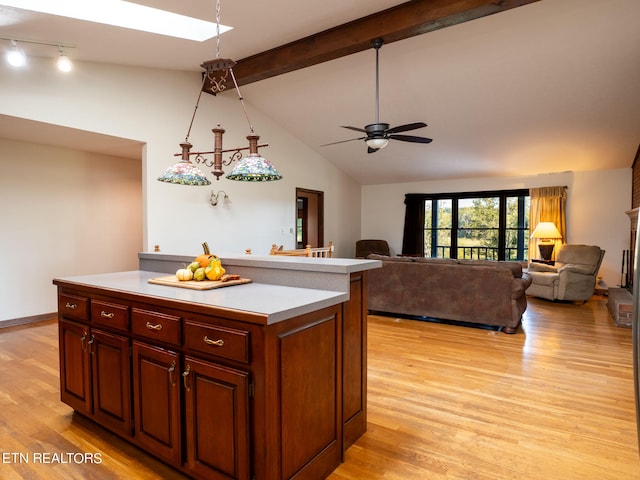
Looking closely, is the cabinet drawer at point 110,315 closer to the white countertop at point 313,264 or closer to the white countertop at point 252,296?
the white countertop at point 252,296

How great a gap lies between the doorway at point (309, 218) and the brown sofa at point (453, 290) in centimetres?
298

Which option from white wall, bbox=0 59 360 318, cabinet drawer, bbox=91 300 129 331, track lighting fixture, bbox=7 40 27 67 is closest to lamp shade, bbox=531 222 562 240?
white wall, bbox=0 59 360 318

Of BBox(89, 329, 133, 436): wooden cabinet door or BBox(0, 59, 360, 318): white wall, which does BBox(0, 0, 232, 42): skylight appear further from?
BBox(89, 329, 133, 436): wooden cabinet door

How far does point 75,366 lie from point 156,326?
0.98m

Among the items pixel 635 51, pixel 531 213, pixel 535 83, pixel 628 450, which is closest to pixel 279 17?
pixel 535 83

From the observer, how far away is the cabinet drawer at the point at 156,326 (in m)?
1.75

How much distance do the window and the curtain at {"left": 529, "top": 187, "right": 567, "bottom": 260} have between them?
0.25m

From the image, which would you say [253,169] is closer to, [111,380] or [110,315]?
[110,315]

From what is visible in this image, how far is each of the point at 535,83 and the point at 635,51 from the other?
3.25ft

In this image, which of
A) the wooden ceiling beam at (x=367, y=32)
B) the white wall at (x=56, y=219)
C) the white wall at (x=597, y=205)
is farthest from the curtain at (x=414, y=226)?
the white wall at (x=56, y=219)

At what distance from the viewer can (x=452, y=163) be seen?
743 cm

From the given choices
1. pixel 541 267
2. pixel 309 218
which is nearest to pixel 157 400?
pixel 309 218

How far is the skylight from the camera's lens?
3000 mm

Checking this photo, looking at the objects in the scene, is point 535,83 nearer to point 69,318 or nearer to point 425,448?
point 425,448
